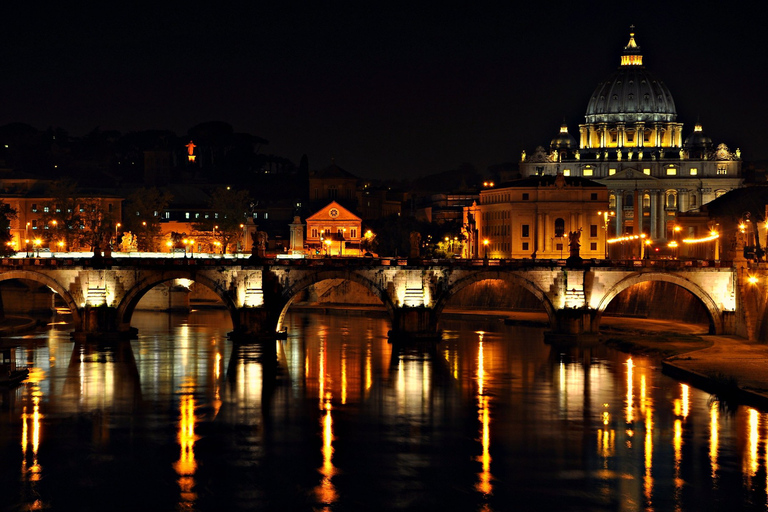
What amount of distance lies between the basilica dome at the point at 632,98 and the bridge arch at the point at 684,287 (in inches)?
4449

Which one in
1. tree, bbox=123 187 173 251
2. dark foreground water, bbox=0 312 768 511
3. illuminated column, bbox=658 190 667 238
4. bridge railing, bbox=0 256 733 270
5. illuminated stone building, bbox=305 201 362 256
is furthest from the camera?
illuminated column, bbox=658 190 667 238

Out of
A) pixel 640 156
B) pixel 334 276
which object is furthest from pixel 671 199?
pixel 334 276

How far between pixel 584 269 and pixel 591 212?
199 feet

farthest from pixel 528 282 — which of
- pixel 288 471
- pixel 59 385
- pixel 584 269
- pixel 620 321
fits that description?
pixel 288 471

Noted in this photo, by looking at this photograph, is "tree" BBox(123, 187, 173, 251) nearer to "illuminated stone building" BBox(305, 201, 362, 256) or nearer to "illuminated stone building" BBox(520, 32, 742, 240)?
"illuminated stone building" BBox(305, 201, 362, 256)

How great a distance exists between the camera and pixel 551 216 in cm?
12775

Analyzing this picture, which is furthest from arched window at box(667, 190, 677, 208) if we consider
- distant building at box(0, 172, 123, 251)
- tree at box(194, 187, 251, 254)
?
distant building at box(0, 172, 123, 251)

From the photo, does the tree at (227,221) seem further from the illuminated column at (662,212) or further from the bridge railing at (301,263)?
the illuminated column at (662,212)

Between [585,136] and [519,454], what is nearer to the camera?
[519,454]

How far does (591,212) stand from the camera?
129 meters

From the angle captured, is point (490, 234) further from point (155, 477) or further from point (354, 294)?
point (155, 477)

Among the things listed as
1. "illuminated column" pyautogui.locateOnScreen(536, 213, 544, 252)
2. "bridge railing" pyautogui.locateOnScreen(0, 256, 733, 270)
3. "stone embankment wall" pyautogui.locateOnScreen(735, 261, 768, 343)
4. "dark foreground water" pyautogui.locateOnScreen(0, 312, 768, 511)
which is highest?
"illuminated column" pyautogui.locateOnScreen(536, 213, 544, 252)

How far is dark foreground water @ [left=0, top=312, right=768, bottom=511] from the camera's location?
114 ft

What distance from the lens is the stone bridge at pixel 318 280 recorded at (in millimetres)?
69188
